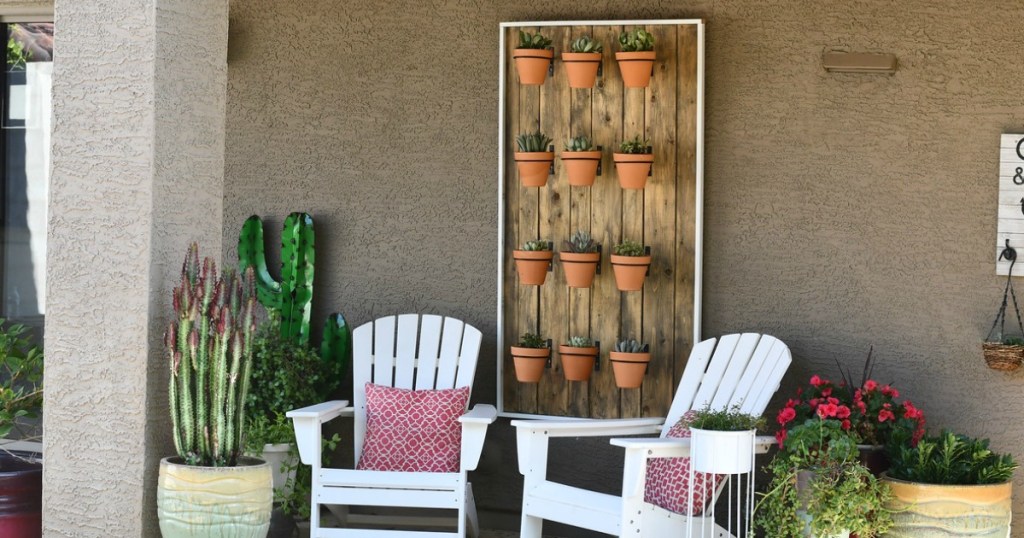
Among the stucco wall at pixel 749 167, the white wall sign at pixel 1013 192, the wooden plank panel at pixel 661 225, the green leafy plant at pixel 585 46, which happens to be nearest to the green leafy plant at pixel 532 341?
the stucco wall at pixel 749 167

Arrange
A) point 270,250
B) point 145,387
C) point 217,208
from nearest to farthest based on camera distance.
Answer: point 145,387, point 217,208, point 270,250

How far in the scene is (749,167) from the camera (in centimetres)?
476

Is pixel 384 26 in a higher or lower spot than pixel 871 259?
higher

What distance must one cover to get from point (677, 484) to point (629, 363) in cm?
71

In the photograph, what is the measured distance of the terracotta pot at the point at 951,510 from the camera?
3.82 metres

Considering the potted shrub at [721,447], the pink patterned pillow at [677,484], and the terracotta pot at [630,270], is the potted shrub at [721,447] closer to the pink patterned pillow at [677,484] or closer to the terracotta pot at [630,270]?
the pink patterned pillow at [677,484]

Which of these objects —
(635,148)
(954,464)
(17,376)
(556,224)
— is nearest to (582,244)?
(556,224)

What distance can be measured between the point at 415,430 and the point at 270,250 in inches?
47.3

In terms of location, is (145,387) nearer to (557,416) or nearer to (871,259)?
(557,416)

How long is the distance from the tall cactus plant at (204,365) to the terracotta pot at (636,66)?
1.78m

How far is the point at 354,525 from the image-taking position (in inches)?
195

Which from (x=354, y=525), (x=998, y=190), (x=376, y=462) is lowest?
(x=354, y=525)

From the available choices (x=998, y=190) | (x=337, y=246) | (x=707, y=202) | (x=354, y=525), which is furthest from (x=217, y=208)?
(x=998, y=190)

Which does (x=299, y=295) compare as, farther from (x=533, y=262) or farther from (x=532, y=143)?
(x=532, y=143)
